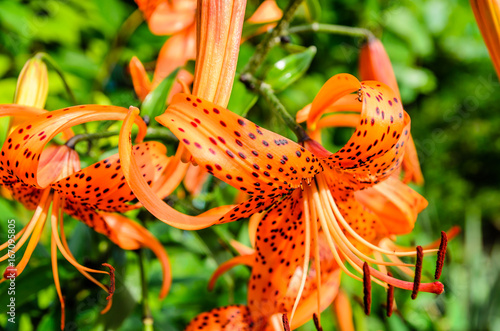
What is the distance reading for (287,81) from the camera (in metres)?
0.91

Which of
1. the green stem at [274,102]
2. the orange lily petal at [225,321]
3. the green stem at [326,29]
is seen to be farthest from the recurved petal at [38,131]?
the green stem at [326,29]

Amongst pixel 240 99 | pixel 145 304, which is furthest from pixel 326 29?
pixel 145 304

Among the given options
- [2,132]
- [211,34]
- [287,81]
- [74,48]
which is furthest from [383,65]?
[74,48]

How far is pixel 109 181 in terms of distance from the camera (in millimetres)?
694

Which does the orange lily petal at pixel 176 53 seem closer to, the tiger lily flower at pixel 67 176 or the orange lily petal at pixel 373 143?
the tiger lily flower at pixel 67 176

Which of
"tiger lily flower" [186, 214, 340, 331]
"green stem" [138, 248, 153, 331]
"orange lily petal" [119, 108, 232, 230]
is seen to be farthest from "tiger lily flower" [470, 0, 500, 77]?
"green stem" [138, 248, 153, 331]

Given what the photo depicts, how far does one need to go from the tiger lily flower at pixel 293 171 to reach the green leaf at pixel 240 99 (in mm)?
153

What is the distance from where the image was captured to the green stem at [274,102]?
775mm

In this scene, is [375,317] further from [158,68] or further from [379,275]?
[158,68]

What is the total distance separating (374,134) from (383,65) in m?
0.41

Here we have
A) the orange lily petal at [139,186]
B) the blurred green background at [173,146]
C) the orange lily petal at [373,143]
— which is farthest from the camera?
the blurred green background at [173,146]

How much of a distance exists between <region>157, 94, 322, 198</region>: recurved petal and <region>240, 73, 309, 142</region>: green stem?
11cm

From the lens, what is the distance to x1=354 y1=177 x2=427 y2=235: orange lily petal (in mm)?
860

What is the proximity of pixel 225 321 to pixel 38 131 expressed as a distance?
472 mm
